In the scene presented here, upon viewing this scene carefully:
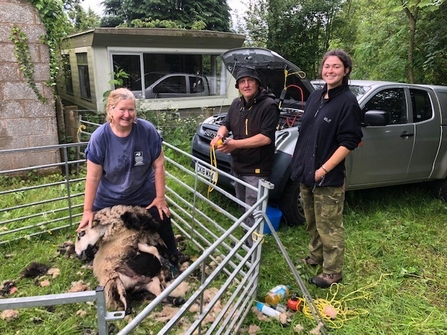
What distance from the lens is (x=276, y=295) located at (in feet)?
9.16

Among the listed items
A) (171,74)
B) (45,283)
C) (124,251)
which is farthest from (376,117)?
(171,74)

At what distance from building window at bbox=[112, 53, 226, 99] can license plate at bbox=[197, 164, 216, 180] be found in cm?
574

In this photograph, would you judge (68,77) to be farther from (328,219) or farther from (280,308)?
(280,308)

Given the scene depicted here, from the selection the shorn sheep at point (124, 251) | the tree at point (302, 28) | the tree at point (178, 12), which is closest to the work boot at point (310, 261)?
the shorn sheep at point (124, 251)

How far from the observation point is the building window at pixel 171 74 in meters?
8.75

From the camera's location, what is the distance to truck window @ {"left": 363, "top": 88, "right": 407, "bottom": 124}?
14.0ft

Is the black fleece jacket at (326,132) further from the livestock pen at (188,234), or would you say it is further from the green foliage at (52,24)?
the green foliage at (52,24)

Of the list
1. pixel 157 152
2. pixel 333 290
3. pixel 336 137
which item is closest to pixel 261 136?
pixel 336 137

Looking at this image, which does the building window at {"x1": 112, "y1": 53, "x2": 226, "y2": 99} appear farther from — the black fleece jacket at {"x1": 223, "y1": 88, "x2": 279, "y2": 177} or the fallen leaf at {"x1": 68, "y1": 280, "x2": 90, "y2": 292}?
the fallen leaf at {"x1": 68, "y1": 280, "x2": 90, "y2": 292}

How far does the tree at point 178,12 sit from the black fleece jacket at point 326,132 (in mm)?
12910

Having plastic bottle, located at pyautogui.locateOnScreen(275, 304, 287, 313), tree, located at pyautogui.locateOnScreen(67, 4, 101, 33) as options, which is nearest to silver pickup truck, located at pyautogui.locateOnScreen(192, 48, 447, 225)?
plastic bottle, located at pyautogui.locateOnScreen(275, 304, 287, 313)

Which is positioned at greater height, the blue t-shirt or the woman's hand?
the blue t-shirt

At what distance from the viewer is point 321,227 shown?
2955mm

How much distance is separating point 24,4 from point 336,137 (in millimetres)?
5085
